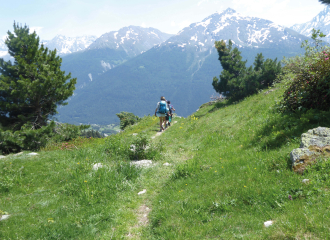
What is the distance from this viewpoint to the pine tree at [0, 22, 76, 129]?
606 inches

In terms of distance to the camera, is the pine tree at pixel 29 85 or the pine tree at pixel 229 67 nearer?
the pine tree at pixel 29 85

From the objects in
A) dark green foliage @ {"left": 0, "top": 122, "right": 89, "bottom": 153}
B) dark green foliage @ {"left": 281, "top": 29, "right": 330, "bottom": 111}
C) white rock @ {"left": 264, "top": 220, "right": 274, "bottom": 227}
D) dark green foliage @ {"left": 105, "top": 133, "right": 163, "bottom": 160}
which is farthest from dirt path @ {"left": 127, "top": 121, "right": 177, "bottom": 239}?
dark green foliage @ {"left": 0, "top": 122, "right": 89, "bottom": 153}

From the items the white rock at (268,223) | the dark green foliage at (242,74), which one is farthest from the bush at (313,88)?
the dark green foliage at (242,74)

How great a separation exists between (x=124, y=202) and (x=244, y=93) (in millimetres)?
22786

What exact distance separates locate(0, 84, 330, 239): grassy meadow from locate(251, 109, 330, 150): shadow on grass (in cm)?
3

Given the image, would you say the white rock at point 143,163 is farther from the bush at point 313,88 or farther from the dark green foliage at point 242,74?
the dark green foliage at point 242,74

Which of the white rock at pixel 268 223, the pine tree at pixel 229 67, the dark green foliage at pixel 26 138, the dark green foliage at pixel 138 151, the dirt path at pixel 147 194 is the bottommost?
the white rock at pixel 268 223

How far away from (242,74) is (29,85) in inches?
962

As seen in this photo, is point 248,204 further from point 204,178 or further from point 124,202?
point 124,202

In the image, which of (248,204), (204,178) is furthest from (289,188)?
(204,178)

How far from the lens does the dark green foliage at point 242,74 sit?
78.9 ft

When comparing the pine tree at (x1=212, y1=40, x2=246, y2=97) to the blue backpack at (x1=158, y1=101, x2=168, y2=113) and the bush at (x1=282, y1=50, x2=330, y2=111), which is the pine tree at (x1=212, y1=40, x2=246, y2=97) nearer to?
the blue backpack at (x1=158, y1=101, x2=168, y2=113)

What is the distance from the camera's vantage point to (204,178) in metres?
6.38

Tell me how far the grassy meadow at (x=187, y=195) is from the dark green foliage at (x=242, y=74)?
55.0 feet
